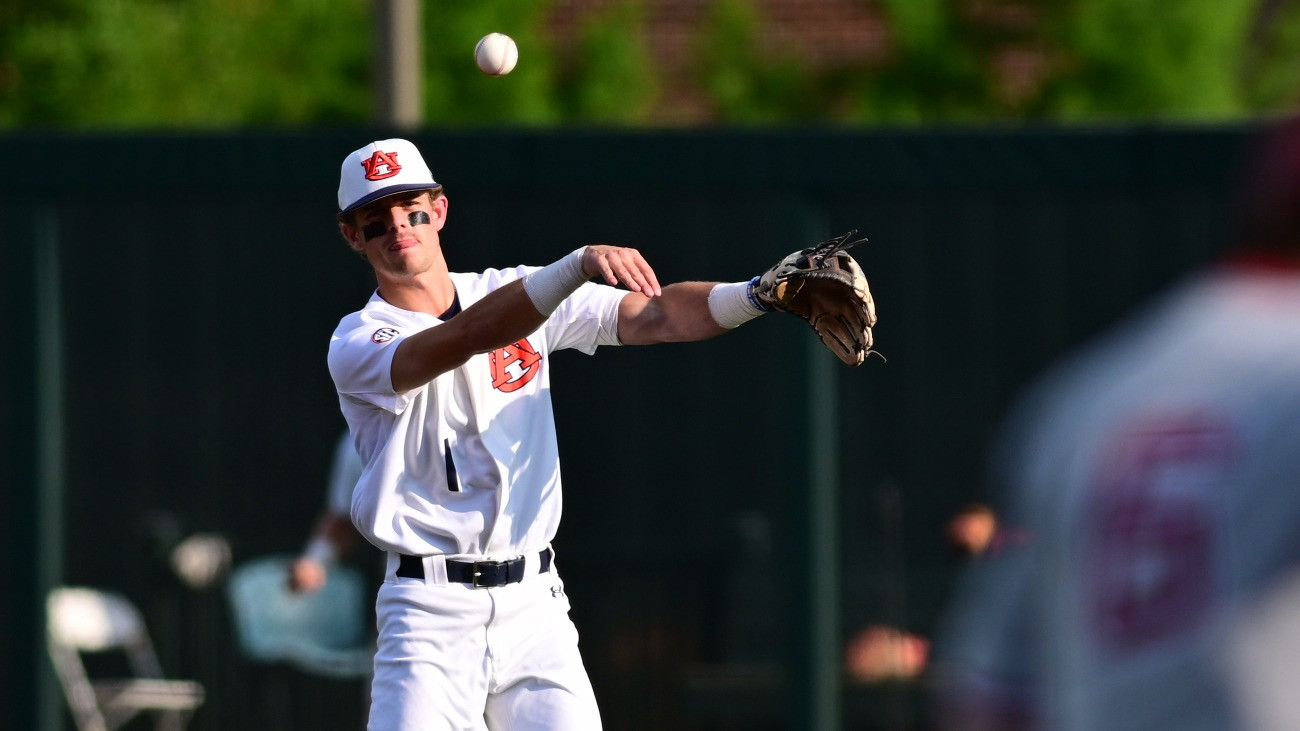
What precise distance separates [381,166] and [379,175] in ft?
0.10

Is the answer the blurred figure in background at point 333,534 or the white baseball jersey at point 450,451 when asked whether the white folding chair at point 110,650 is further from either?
the white baseball jersey at point 450,451

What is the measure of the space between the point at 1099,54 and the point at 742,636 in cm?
761

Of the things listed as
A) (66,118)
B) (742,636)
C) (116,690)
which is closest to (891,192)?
(742,636)

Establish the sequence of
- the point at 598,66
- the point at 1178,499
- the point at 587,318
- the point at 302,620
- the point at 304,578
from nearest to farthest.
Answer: the point at 1178,499 < the point at 587,318 < the point at 304,578 < the point at 302,620 < the point at 598,66

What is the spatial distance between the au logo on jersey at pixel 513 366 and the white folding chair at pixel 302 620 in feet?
12.4

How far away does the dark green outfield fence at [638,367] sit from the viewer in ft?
27.0

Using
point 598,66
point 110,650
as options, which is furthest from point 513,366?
point 598,66

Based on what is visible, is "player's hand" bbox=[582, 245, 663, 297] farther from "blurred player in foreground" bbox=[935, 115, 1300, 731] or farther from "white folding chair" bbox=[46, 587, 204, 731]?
"white folding chair" bbox=[46, 587, 204, 731]

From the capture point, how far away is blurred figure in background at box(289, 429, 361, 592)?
699 centimetres

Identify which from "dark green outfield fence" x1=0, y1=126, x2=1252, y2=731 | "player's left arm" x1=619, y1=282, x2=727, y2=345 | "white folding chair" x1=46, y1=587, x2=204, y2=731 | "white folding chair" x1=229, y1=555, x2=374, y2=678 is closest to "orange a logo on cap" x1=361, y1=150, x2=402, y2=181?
"player's left arm" x1=619, y1=282, x2=727, y2=345

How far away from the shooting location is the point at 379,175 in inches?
184

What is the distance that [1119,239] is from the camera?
840 centimetres

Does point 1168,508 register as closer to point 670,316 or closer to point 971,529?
point 670,316

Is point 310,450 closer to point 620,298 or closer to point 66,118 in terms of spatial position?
point 620,298
